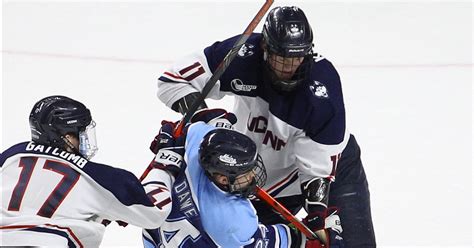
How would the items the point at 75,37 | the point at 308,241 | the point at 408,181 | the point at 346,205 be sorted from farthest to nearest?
the point at 75,37 < the point at 408,181 < the point at 346,205 < the point at 308,241

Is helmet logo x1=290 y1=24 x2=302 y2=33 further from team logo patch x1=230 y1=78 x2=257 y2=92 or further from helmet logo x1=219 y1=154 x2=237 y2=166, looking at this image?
helmet logo x1=219 y1=154 x2=237 y2=166

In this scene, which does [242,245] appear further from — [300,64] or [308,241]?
[300,64]

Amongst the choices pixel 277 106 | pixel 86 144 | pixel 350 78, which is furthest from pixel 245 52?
pixel 350 78

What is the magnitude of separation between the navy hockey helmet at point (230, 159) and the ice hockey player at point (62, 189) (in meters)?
0.20

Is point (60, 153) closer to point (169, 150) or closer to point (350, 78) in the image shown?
point (169, 150)

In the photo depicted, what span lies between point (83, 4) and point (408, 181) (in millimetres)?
2792

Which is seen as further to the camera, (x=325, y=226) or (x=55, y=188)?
(x=325, y=226)

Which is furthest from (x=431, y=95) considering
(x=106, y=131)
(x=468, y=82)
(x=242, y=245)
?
(x=242, y=245)

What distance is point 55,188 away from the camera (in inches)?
114

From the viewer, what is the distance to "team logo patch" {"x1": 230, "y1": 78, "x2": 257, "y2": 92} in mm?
3664

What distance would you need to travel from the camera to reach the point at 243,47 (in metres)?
3.69

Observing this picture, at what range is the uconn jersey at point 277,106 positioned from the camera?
3.59m

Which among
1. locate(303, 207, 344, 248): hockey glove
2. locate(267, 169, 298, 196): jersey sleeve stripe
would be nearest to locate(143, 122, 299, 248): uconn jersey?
locate(303, 207, 344, 248): hockey glove

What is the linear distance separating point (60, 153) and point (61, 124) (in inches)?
3.3
